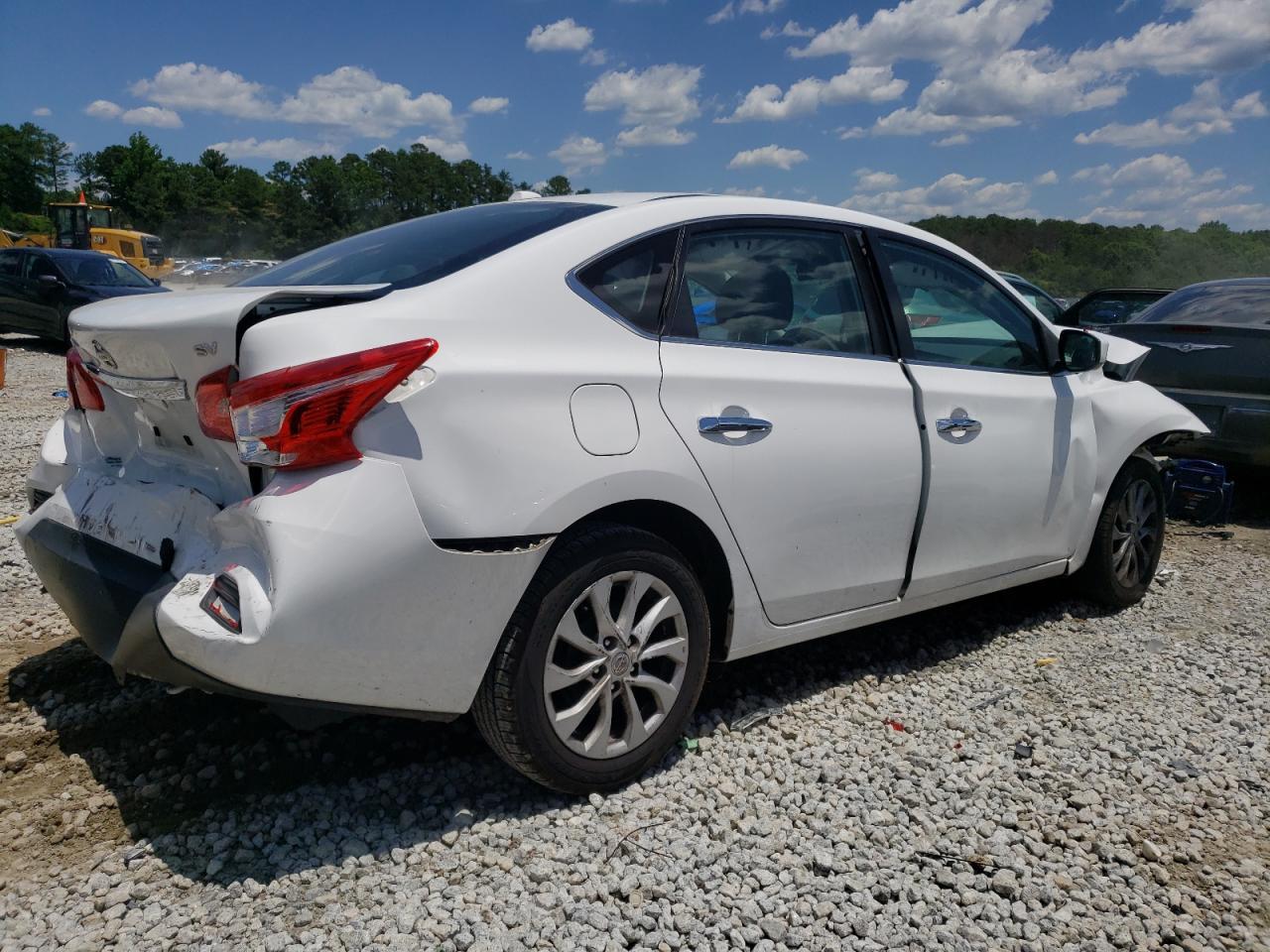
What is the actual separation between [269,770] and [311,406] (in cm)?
128

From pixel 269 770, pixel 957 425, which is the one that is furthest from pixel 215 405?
pixel 957 425

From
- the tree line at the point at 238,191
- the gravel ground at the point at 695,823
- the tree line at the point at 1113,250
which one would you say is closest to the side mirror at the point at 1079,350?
the gravel ground at the point at 695,823

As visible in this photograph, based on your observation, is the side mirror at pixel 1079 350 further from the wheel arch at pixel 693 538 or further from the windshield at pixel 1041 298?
the windshield at pixel 1041 298

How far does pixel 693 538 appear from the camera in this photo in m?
3.05

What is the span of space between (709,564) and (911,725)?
1048 mm

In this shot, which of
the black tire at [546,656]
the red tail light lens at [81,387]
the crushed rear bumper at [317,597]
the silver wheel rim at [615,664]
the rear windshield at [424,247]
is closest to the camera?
the crushed rear bumper at [317,597]

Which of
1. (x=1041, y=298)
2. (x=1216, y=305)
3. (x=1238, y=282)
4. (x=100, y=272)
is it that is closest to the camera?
(x=1216, y=305)

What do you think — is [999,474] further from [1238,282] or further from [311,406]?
[1238,282]

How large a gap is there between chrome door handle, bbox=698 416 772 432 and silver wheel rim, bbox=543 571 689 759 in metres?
0.47

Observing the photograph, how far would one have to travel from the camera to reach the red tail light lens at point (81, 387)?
3.10 metres

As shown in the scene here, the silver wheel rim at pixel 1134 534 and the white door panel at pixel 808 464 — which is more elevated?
the white door panel at pixel 808 464

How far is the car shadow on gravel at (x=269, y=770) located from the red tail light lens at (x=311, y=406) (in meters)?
1.04

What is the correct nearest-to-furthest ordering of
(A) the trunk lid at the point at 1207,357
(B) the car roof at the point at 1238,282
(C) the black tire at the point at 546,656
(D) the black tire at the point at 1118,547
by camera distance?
(C) the black tire at the point at 546,656 → (D) the black tire at the point at 1118,547 → (A) the trunk lid at the point at 1207,357 → (B) the car roof at the point at 1238,282

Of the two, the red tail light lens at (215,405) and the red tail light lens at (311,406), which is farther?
the red tail light lens at (215,405)
